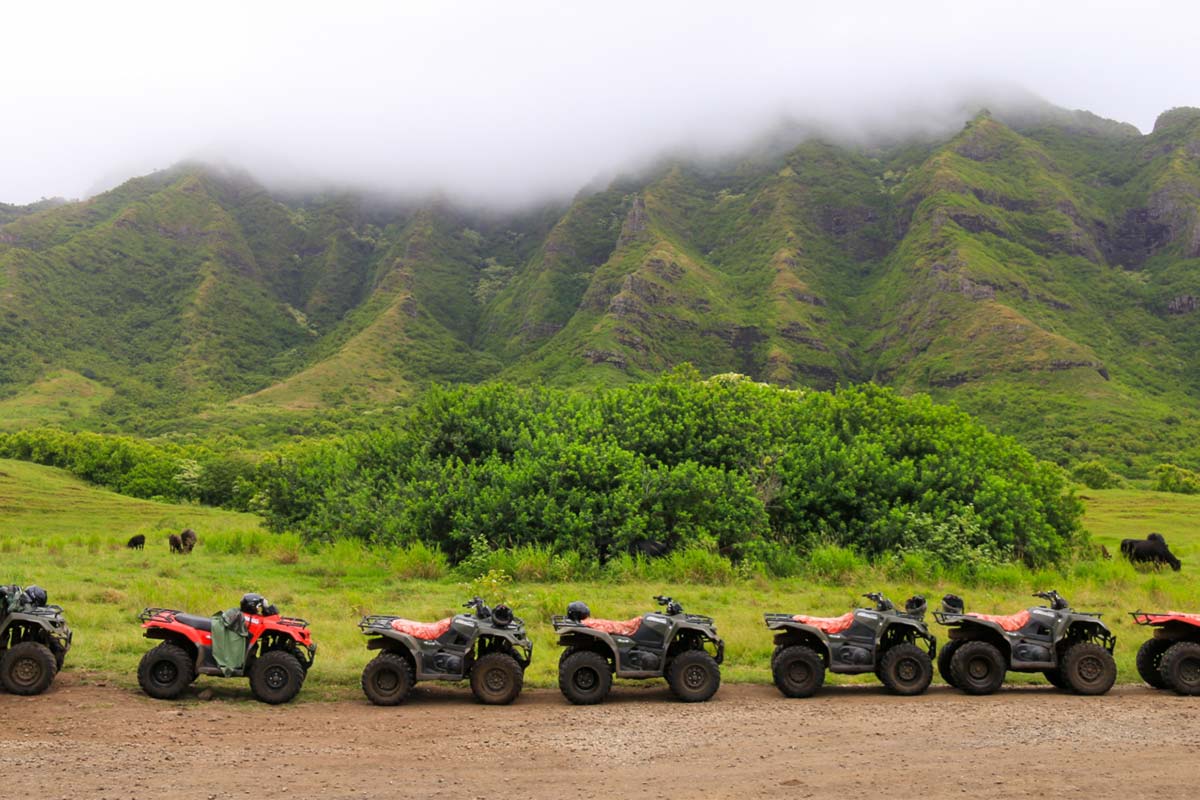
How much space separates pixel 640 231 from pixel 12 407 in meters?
126

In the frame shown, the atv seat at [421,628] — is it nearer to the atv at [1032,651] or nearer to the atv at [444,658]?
the atv at [444,658]

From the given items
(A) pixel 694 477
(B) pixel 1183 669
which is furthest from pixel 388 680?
(A) pixel 694 477

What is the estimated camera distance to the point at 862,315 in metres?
162

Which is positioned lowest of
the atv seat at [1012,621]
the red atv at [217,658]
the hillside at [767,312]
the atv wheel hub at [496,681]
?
the atv wheel hub at [496,681]

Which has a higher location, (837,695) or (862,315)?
(862,315)

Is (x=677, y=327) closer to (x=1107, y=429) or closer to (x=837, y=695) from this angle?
(x=1107, y=429)

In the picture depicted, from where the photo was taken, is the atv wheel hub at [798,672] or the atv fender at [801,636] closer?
the atv wheel hub at [798,672]

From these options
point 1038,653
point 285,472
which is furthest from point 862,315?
point 1038,653

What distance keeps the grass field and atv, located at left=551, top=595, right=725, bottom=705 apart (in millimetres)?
1057

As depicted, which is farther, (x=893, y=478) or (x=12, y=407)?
(x=12, y=407)

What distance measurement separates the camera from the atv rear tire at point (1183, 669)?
10.1 meters

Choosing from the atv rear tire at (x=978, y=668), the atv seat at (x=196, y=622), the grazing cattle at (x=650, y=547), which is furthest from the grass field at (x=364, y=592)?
the grazing cattle at (x=650, y=547)

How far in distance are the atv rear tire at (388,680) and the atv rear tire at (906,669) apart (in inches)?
230

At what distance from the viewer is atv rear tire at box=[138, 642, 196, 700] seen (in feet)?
30.0
